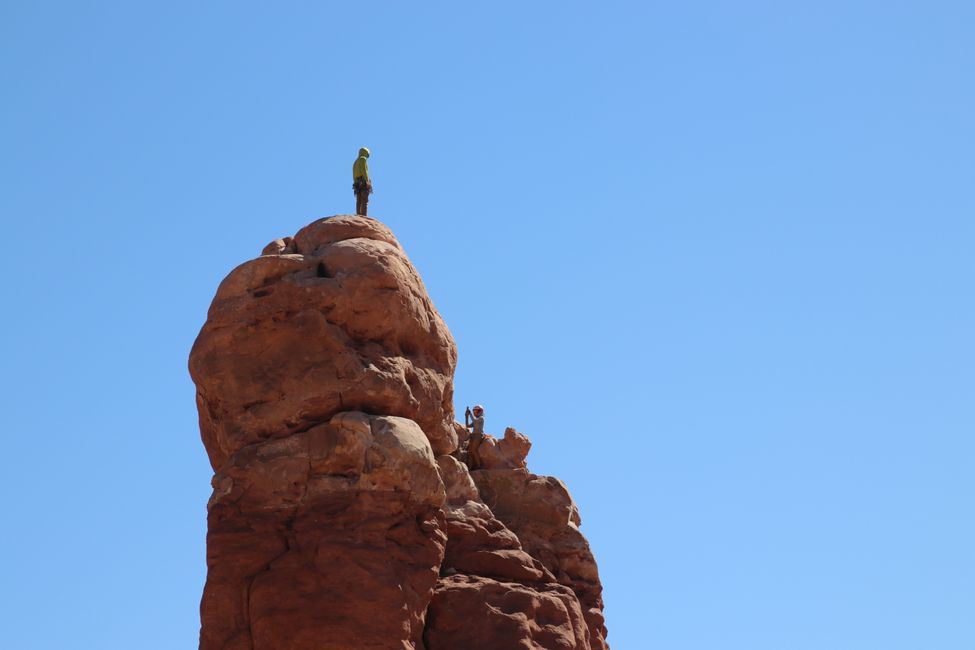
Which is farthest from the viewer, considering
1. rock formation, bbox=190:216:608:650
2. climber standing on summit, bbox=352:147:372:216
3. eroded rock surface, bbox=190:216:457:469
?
climber standing on summit, bbox=352:147:372:216

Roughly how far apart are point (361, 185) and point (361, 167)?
0.42 meters

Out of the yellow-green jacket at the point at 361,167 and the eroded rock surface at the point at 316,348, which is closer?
the eroded rock surface at the point at 316,348

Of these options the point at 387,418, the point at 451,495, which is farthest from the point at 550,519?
the point at 387,418

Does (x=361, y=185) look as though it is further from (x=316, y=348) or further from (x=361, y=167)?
(x=316, y=348)

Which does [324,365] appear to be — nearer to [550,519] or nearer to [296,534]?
[296,534]

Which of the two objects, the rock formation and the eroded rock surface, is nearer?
the rock formation

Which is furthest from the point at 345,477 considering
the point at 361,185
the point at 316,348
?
the point at 361,185

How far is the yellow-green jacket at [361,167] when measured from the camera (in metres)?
36.0

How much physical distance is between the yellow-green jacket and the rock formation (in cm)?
320

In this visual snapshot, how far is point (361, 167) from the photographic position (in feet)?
119

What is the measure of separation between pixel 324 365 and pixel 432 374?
2.35 meters

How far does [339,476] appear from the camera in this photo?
2955cm

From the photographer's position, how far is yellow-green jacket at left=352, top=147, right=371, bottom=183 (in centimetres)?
3603

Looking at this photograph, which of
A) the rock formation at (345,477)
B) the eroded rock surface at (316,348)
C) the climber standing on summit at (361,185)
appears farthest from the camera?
the climber standing on summit at (361,185)
